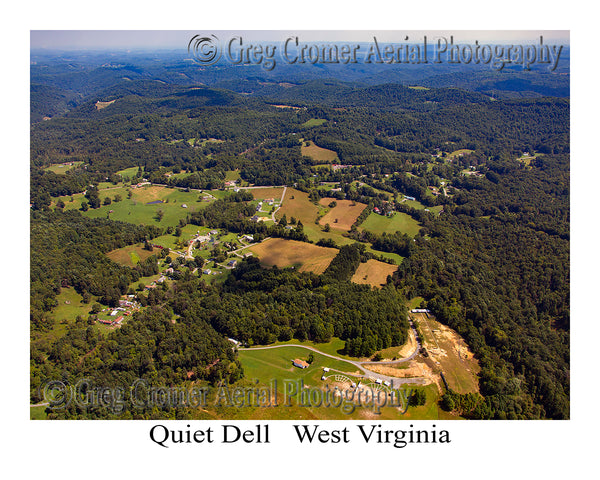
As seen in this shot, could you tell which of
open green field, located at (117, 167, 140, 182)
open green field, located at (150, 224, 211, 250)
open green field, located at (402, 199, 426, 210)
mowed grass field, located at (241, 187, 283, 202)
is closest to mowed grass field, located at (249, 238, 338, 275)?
open green field, located at (150, 224, 211, 250)

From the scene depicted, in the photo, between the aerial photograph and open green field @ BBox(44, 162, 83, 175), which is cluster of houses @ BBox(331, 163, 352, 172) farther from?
open green field @ BBox(44, 162, 83, 175)

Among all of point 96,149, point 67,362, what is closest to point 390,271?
point 67,362

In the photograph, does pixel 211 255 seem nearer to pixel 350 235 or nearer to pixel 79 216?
pixel 350 235

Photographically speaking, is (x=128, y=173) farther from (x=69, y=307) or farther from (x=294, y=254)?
(x=69, y=307)

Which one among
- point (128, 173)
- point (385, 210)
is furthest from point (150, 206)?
point (385, 210)

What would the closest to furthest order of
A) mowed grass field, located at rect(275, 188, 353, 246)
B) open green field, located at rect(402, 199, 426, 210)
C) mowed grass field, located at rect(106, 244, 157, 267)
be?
1. mowed grass field, located at rect(106, 244, 157, 267)
2. mowed grass field, located at rect(275, 188, 353, 246)
3. open green field, located at rect(402, 199, 426, 210)

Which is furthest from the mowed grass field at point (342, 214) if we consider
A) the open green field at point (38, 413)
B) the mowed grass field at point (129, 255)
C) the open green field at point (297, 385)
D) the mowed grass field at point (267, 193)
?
the open green field at point (38, 413)

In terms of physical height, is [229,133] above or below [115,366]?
above

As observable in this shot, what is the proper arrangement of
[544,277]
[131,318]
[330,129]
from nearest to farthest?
1. [131,318]
2. [544,277]
3. [330,129]
